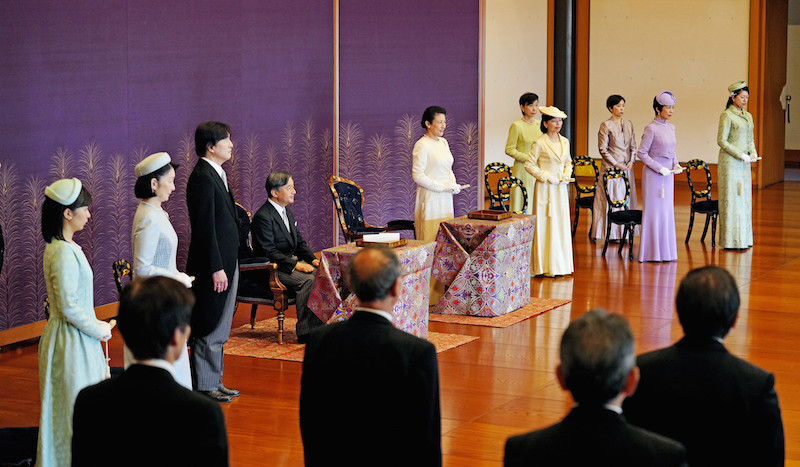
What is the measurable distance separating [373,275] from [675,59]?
14.0 metres

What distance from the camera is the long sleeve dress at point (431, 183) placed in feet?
26.5

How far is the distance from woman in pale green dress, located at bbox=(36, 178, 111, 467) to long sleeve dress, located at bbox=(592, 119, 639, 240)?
24.3ft

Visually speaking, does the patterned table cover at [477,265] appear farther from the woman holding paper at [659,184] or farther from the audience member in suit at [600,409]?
the audience member in suit at [600,409]

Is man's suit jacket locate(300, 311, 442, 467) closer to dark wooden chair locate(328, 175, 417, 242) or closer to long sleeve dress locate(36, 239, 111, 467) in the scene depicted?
long sleeve dress locate(36, 239, 111, 467)

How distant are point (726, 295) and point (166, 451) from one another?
1.34m

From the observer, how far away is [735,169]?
10.4m

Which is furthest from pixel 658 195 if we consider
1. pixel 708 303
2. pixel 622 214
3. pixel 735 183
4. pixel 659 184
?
pixel 708 303

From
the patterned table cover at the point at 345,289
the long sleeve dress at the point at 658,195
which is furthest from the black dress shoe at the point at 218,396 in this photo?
the long sleeve dress at the point at 658,195

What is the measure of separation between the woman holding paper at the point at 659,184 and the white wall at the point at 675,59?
20.5ft

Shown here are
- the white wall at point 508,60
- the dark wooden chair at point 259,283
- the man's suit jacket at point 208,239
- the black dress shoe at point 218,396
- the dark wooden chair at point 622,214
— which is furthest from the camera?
the white wall at point 508,60

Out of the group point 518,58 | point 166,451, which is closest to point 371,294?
point 166,451

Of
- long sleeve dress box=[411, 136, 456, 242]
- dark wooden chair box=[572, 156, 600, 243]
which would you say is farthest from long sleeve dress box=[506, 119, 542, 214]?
long sleeve dress box=[411, 136, 456, 242]

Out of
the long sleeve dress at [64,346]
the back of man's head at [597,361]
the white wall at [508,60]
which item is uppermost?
the white wall at [508,60]

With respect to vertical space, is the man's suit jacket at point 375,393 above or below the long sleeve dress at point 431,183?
below
